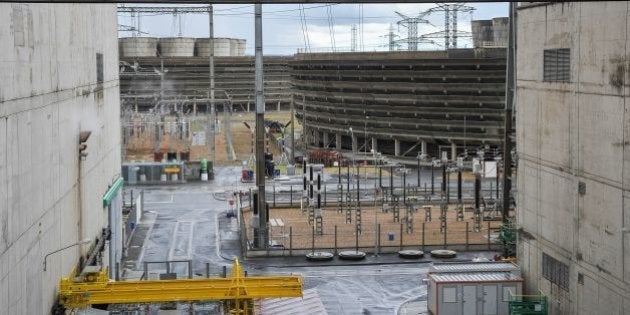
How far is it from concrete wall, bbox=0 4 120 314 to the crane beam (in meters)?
0.48

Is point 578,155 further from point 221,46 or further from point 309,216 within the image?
point 221,46

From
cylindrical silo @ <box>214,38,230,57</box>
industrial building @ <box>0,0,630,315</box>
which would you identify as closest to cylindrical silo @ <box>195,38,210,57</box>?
cylindrical silo @ <box>214,38,230,57</box>

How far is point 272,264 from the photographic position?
28.7 metres

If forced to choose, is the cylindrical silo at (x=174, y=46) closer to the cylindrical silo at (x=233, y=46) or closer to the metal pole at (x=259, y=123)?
the cylindrical silo at (x=233, y=46)

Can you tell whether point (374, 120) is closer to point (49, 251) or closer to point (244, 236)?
point (244, 236)

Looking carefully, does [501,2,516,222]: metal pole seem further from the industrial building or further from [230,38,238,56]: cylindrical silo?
[230,38,238,56]: cylindrical silo

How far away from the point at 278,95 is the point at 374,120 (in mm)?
50375

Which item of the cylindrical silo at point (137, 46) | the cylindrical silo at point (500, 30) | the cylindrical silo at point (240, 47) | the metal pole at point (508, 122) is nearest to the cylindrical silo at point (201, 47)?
the cylindrical silo at point (137, 46)

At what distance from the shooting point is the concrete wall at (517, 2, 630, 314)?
54.3ft

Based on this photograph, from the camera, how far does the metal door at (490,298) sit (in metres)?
21.2

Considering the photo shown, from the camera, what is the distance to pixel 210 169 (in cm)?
5147

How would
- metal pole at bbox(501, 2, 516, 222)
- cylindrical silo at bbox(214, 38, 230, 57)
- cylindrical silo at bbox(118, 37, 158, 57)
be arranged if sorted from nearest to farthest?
1. metal pole at bbox(501, 2, 516, 222)
2. cylindrical silo at bbox(118, 37, 158, 57)
3. cylindrical silo at bbox(214, 38, 230, 57)

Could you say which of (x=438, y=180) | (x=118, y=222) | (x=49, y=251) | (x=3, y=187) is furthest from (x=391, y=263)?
(x=438, y=180)

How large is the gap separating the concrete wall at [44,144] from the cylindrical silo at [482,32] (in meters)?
50.6
